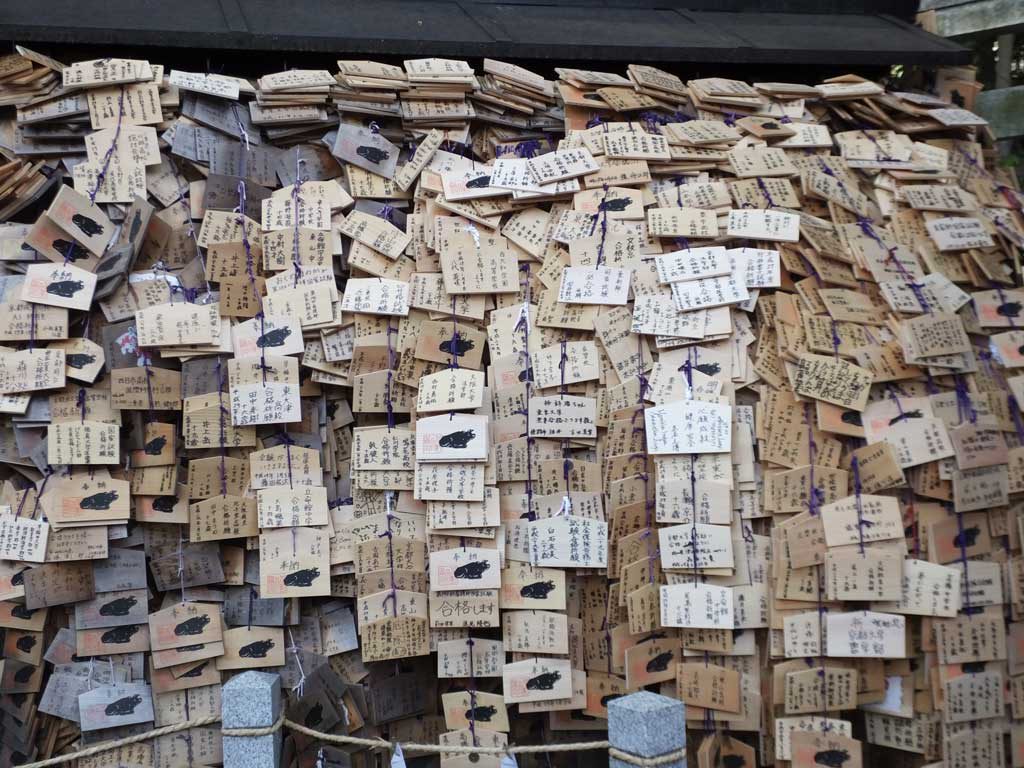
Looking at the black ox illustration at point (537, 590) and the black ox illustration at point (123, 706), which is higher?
the black ox illustration at point (537, 590)

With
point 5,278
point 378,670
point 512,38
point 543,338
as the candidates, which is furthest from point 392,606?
point 512,38

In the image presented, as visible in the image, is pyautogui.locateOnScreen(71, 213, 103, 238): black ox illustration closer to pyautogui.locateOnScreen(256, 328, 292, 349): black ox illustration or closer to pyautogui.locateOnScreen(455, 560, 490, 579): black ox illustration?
pyautogui.locateOnScreen(256, 328, 292, 349): black ox illustration

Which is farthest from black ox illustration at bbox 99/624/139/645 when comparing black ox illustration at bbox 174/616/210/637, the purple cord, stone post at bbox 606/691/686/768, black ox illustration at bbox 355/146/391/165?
black ox illustration at bbox 355/146/391/165

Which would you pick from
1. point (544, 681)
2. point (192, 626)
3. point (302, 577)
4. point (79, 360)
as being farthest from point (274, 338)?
point (544, 681)

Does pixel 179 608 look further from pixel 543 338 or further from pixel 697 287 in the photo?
pixel 697 287

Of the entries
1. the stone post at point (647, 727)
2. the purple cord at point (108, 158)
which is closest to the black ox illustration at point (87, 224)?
the purple cord at point (108, 158)

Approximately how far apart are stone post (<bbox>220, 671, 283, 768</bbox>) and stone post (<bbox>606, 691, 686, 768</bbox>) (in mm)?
1179

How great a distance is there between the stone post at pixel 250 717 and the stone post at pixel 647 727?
118cm

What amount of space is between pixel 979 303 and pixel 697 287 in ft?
4.10

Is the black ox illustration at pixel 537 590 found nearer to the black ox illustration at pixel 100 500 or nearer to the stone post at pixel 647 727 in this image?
the stone post at pixel 647 727

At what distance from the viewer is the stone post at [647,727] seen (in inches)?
121

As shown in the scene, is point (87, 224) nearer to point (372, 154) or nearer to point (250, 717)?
point (372, 154)

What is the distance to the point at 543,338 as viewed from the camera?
4277 millimetres

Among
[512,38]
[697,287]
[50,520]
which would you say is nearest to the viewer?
[50,520]
